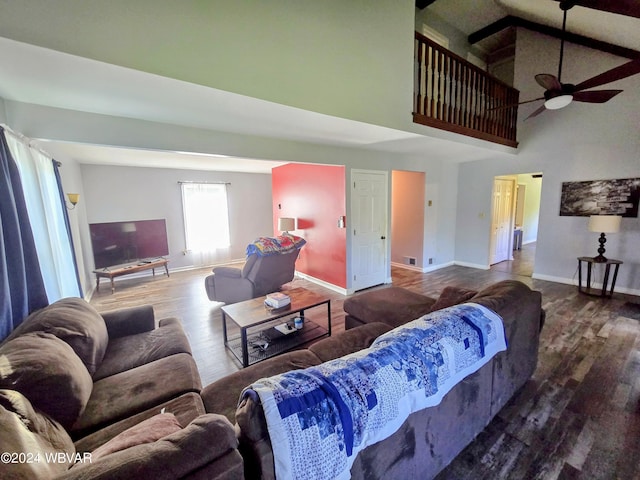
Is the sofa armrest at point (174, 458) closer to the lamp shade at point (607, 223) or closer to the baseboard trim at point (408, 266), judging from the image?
the lamp shade at point (607, 223)

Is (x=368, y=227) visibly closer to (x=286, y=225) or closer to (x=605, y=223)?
(x=286, y=225)

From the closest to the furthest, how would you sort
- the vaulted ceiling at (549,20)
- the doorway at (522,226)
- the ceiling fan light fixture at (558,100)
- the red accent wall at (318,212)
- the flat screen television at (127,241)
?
the ceiling fan light fixture at (558,100)
the vaulted ceiling at (549,20)
the red accent wall at (318,212)
the flat screen television at (127,241)
the doorway at (522,226)

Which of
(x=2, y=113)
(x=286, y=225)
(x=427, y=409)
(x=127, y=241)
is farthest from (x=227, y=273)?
(x=427, y=409)

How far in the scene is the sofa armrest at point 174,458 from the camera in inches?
27.8

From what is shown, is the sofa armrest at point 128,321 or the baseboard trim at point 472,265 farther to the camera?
the baseboard trim at point 472,265

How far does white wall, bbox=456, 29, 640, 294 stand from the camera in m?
4.18

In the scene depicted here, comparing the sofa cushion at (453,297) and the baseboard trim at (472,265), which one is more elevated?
the sofa cushion at (453,297)

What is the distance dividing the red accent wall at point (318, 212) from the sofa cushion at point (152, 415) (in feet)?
10.9

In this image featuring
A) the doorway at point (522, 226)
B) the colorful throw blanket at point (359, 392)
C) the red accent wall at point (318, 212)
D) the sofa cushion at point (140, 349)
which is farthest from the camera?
the doorway at point (522, 226)

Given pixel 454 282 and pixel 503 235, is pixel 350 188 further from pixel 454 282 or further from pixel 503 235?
pixel 503 235

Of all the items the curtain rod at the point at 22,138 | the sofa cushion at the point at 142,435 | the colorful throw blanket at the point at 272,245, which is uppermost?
the curtain rod at the point at 22,138

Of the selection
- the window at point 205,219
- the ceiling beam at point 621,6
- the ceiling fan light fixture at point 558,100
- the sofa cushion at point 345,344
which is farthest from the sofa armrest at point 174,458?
the window at point 205,219

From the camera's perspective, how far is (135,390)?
1.56 meters

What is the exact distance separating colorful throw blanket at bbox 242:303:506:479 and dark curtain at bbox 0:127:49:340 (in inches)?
74.5
